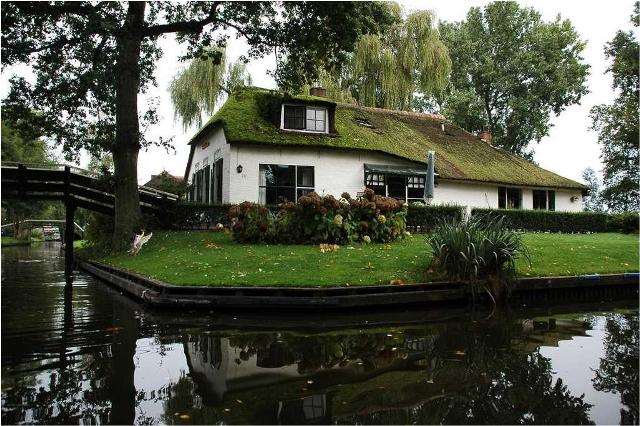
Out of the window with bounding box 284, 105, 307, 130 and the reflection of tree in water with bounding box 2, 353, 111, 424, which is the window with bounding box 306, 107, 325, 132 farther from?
the reflection of tree in water with bounding box 2, 353, 111, 424

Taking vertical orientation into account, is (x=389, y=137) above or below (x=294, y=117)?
below

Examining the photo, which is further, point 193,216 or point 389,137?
point 389,137

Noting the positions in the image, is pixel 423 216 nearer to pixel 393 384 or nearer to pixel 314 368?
pixel 314 368

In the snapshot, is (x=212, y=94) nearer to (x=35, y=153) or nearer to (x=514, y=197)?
(x=514, y=197)

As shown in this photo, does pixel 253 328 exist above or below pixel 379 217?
below

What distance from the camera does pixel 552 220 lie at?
76.7 feet

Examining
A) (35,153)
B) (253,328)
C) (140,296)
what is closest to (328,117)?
(140,296)

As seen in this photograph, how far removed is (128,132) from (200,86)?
1289cm

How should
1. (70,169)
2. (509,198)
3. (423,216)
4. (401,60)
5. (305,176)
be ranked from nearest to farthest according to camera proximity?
(70,169) < (423,216) < (305,176) < (509,198) < (401,60)

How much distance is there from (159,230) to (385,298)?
12.3 meters

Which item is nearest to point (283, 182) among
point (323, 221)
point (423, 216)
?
point (423, 216)

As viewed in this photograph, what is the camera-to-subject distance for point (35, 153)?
151ft

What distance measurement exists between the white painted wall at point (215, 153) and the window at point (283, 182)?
5.18 ft

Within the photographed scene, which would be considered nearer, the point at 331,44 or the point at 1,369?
the point at 1,369
